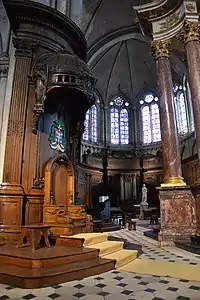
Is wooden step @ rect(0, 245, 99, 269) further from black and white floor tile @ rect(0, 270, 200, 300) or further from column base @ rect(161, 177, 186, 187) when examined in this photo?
column base @ rect(161, 177, 186, 187)

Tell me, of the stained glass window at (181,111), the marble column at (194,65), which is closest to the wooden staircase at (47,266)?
the marble column at (194,65)

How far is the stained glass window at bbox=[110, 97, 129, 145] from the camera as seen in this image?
70.3 feet

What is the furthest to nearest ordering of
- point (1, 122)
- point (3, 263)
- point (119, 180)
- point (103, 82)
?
point (103, 82)
point (119, 180)
point (1, 122)
point (3, 263)

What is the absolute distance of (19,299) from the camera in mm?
2779

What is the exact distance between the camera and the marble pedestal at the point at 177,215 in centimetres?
636

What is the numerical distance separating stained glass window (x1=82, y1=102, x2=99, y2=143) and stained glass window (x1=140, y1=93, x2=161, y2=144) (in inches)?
170

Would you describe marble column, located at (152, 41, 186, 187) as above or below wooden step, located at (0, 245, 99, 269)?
above

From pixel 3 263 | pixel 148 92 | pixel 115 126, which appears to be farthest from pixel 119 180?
pixel 3 263

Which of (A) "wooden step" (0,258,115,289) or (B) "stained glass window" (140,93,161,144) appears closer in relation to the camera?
(A) "wooden step" (0,258,115,289)

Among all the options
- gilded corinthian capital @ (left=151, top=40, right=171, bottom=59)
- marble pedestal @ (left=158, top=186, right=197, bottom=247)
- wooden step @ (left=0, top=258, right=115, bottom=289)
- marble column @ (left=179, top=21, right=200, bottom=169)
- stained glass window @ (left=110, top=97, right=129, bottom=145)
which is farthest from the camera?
stained glass window @ (left=110, top=97, right=129, bottom=145)

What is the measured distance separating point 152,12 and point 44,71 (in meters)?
4.72

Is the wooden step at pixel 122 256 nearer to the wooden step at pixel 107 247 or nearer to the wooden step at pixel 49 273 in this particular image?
the wooden step at pixel 107 247

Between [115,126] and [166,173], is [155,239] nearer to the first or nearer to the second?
[166,173]

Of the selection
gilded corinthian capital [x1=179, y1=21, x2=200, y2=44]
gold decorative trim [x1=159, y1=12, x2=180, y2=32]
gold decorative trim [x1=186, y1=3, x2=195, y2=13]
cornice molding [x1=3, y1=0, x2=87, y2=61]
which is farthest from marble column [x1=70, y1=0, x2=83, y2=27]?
gilded corinthian capital [x1=179, y1=21, x2=200, y2=44]
